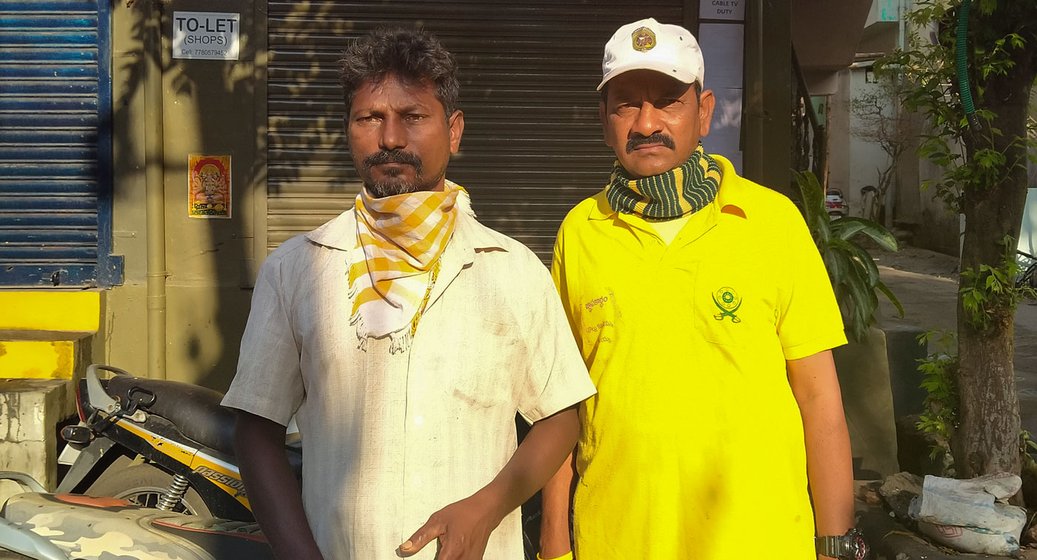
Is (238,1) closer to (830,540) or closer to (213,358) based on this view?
(213,358)

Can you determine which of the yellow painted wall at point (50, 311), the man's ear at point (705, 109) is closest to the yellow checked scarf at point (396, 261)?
the man's ear at point (705, 109)

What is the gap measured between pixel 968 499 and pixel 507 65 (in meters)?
3.64

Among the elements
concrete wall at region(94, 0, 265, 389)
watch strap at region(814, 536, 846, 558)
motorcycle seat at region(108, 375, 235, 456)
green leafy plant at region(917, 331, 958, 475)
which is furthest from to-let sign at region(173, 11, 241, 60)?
watch strap at region(814, 536, 846, 558)

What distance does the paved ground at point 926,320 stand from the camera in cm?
394

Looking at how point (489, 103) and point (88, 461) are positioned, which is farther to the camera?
point (489, 103)

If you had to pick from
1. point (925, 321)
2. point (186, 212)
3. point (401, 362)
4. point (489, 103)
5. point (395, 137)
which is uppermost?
point (489, 103)

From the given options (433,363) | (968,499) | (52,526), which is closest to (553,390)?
(433,363)

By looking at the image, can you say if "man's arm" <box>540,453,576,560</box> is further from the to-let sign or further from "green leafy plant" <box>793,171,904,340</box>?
the to-let sign

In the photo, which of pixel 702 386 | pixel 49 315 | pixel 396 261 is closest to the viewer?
pixel 396 261

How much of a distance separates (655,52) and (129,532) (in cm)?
215

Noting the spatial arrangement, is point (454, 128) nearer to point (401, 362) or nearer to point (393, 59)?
point (393, 59)

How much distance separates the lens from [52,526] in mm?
3070

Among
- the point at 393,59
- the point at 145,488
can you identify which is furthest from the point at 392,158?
the point at 145,488

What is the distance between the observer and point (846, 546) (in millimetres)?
2117
